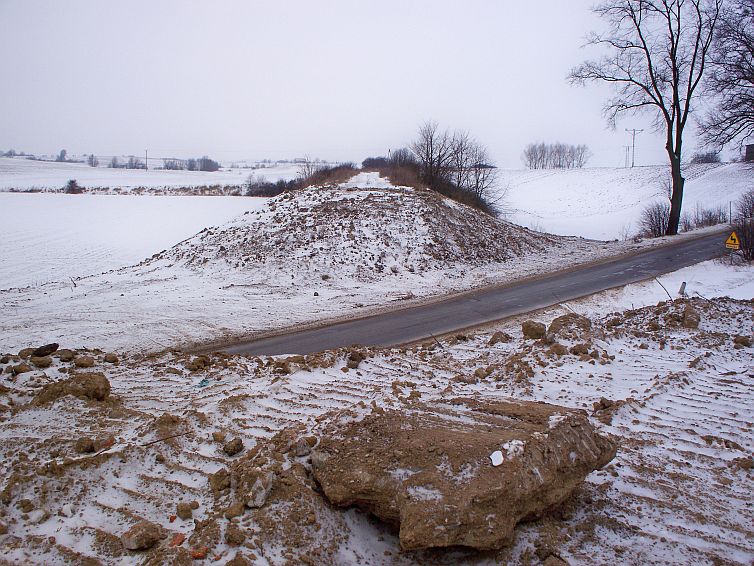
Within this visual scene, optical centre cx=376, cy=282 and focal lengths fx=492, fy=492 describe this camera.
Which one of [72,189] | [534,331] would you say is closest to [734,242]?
[534,331]

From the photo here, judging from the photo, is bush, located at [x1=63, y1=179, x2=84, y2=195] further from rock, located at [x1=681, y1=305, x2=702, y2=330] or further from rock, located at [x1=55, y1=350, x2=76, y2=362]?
rock, located at [x1=681, y1=305, x2=702, y2=330]

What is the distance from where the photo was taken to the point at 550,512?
388 centimetres

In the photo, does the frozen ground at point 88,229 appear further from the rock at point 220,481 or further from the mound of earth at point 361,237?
the rock at point 220,481

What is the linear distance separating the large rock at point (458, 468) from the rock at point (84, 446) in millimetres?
2095

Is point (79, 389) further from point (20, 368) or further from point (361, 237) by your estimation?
point (361, 237)

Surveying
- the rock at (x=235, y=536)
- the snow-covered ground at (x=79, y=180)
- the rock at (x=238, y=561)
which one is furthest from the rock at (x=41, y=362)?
the snow-covered ground at (x=79, y=180)

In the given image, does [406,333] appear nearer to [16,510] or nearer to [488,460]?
[488,460]

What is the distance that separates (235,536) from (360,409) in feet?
6.33

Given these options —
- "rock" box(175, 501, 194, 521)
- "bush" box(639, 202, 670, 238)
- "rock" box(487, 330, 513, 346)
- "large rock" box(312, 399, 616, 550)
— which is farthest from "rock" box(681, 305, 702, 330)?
"bush" box(639, 202, 670, 238)

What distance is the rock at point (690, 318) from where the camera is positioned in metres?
8.34

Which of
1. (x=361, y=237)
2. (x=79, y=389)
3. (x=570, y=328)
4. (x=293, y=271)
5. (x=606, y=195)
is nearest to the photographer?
(x=79, y=389)

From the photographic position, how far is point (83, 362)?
22.2 feet

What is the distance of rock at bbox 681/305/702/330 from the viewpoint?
27.3 feet

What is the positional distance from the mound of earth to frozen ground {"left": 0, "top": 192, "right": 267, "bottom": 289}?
5.75 metres
